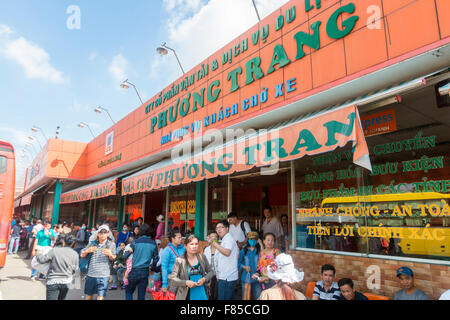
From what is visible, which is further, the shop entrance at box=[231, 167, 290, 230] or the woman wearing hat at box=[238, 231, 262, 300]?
the shop entrance at box=[231, 167, 290, 230]

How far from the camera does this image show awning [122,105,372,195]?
161 inches

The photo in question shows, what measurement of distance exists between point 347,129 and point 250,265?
10.0 feet

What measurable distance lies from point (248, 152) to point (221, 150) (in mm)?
825

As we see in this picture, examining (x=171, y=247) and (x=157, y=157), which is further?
(x=157, y=157)

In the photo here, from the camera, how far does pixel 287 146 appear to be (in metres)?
4.96

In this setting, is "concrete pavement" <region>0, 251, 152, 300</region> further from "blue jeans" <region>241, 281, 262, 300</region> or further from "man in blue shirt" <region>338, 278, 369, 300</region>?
"man in blue shirt" <region>338, 278, 369, 300</region>

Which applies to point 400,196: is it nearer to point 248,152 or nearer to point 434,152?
point 434,152

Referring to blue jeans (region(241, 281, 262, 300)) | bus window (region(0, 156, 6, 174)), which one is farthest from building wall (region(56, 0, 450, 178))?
bus window (region(0, 156, 6, 174))

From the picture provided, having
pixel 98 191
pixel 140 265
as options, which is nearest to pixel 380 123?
pixel 140 265

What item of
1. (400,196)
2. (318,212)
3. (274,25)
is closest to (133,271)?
(318,212)

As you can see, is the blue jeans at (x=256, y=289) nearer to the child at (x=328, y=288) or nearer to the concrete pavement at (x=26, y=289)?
the child at (x=328, y=288)

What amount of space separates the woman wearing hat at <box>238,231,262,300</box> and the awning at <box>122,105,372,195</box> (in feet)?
4.77

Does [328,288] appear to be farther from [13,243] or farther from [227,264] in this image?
[13,243]
